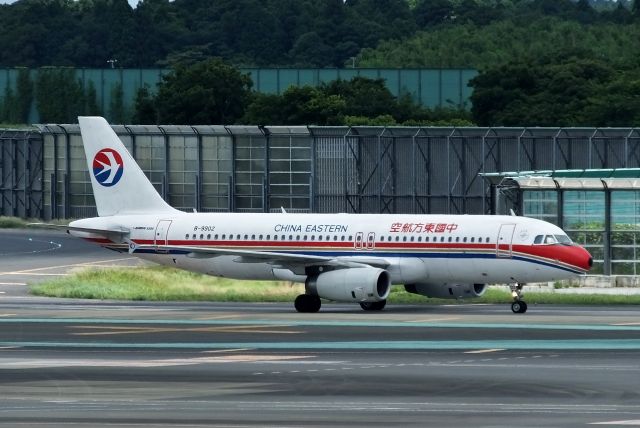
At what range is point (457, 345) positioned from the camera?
4512cm

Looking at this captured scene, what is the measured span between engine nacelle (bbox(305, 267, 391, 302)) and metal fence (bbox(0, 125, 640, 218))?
3900 cm

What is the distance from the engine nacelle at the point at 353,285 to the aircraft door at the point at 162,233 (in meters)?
6.84

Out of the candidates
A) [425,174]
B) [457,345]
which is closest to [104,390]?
[457,345]

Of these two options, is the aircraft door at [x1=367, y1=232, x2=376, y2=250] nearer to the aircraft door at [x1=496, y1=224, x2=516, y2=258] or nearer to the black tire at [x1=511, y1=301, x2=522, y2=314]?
the aircraft door at [x1=496, y1=224, x2=516, y2=258]

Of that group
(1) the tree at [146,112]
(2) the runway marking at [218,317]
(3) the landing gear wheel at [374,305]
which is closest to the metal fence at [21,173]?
(1) the tree at [146,112]

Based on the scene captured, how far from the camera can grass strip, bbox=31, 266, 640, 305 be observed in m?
64.8

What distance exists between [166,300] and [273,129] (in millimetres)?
36348

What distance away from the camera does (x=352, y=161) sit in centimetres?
10200

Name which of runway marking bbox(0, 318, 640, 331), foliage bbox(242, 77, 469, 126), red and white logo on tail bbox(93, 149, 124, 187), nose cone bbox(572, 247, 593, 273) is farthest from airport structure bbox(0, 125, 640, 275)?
runway marking bbox(0, 318, 640, 331)

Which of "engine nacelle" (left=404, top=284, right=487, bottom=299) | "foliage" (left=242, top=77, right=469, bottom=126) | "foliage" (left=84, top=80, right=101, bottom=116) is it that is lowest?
"engine nacelle" (left=404, top=284, right=487, bottom=299)

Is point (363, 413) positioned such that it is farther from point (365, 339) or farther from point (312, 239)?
point (312, 239)

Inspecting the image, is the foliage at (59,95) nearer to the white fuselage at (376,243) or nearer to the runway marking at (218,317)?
the white fuselage at (376,243)

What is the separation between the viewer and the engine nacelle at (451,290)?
196ft

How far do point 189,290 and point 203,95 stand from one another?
79.1 meters
